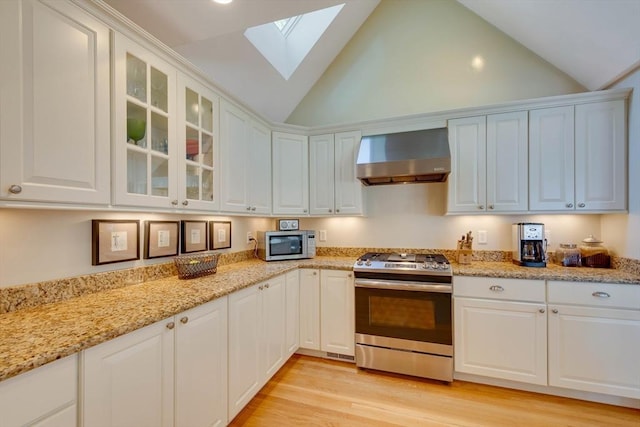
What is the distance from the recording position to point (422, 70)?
2.89 meters

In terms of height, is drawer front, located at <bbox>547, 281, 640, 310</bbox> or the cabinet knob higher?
the cabinet knob

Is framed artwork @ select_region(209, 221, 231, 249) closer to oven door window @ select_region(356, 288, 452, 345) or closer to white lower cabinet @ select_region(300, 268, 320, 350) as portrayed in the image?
white lower cabinet @ select_region(300, 268, 320, 350)

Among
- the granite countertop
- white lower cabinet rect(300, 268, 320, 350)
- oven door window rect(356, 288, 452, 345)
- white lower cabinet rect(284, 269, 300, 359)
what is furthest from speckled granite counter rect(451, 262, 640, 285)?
white lower cabinet rect(284, 269, 300, 359)

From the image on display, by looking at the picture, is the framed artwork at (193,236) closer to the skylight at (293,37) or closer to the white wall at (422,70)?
the skylight at (293,37)

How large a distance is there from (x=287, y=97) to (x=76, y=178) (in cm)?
237

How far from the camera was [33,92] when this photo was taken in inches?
40.3

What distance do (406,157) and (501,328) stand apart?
5.15ft

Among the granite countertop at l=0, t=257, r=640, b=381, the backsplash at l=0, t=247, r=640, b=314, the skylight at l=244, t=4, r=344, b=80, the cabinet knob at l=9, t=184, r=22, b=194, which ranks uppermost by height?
the skylight at l=244, t=4, r=344, b=80

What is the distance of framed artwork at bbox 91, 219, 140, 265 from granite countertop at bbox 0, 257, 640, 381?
19 centimetres

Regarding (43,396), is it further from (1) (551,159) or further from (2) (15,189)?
(1) (551,159)

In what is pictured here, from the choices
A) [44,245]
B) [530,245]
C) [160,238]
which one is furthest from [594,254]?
[44,245]

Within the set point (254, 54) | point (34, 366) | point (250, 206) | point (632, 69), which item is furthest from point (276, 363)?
point (632, 69)

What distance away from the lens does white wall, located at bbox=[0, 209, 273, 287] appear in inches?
46.9

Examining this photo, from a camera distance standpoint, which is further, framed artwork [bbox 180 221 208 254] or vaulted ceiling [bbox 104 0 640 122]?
framed artwork [bbox 180 221 208 254]
